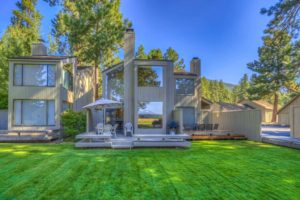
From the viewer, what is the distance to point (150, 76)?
50.4 feet

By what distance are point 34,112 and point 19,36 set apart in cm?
1643

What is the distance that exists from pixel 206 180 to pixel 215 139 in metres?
10.1

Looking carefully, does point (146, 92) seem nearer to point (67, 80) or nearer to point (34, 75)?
point (67, 80)

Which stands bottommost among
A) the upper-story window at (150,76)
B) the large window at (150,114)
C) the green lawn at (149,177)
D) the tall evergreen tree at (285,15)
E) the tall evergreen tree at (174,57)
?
the green lawn at (149,177)

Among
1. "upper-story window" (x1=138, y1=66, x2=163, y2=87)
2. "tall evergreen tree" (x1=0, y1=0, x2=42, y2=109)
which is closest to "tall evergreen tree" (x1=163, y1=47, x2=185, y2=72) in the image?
"tall evergreen tree" (x1=0, y1=0, x2=42, y2=109)

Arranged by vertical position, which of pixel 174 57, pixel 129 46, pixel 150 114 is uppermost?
pixel 174 57

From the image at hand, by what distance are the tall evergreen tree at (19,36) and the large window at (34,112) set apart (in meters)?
7.29

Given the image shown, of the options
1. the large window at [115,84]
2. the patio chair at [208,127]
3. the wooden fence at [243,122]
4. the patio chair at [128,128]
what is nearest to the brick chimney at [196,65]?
the wooden fence at [243,122]

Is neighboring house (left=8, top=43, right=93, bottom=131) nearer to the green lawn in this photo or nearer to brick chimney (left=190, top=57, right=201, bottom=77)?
the green lawn

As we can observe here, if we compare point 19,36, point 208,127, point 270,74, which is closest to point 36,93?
point 208,127

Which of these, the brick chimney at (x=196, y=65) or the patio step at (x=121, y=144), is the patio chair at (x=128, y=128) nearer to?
the patio step at (x=121, y=144)

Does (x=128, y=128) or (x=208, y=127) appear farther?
(x=208, y=127)

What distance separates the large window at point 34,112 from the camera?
16.1 metres

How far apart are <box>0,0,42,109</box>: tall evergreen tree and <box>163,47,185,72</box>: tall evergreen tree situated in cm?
1819
